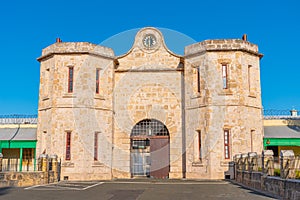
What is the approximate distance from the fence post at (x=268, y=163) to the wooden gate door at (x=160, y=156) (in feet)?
29.7

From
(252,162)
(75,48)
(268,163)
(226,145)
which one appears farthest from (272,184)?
(75,48)

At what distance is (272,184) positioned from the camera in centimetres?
1238

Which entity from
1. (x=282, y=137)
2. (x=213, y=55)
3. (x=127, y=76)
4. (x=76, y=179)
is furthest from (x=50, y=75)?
(x=282, y=137)

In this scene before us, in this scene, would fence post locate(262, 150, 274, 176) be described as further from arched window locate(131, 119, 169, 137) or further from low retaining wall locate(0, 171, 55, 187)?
low retaining wall locate(0, 171, 55, 187)

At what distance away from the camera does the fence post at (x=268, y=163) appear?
1305 cm

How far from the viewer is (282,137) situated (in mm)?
21344

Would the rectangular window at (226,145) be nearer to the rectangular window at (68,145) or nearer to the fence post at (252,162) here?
the fence post at (252,162)

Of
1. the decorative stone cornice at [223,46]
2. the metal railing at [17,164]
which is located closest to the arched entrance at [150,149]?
the decorative stone cornice at [223,46]

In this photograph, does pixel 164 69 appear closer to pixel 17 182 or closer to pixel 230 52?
pixel 230 52

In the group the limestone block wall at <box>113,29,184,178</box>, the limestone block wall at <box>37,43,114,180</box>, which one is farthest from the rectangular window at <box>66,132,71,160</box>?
the limestone block wall at <box>113,29,184,178</box>

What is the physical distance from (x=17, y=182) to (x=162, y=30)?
42.0ft

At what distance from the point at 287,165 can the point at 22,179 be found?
11.3 m

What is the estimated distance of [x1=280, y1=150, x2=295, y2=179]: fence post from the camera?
10.8 m

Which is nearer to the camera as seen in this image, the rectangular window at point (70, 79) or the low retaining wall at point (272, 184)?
the low retaining wall at point (272, 184)
